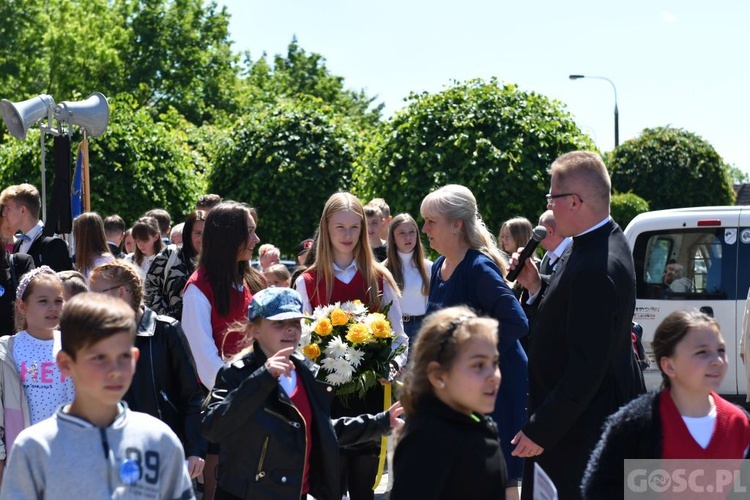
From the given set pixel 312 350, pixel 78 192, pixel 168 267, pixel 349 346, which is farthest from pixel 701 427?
pixel 78 192

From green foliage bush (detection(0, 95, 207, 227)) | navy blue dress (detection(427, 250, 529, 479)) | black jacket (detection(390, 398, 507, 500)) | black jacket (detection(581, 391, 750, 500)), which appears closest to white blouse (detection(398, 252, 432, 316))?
navy blue dress (detection(427, 250, 529, 479))

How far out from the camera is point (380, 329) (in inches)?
219

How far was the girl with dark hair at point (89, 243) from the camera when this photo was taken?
8.09 meters

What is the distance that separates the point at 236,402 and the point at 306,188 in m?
15.9

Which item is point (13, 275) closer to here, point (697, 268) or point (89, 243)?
point (89, 243)

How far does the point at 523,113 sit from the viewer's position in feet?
50.4

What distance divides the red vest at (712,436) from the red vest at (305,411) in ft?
5.04

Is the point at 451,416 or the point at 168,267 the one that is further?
the point at 168,267

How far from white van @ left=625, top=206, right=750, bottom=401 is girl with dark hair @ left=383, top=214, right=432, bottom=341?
2816 mm

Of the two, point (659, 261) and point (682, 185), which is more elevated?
point (682, 185)

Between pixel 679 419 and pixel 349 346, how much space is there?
220 cm

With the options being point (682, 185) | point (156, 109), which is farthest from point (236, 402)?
point (156, 109)

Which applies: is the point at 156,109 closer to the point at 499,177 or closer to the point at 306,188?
the point at 306,188

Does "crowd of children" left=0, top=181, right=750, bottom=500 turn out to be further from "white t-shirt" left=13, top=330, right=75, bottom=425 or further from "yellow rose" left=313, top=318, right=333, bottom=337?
"yellow rose" left=313, top=318, right=333, bottom=337
